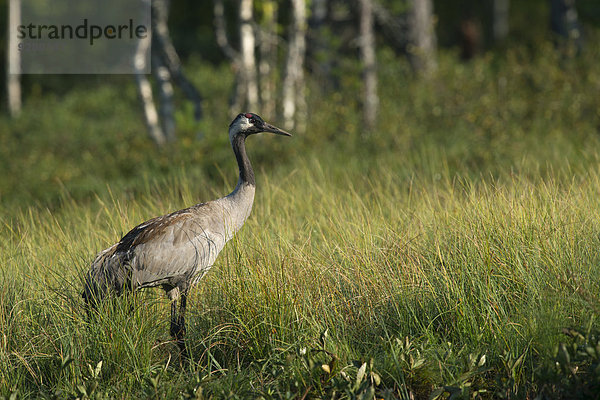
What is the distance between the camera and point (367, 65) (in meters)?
10.7

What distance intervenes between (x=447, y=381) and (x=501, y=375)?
30cm

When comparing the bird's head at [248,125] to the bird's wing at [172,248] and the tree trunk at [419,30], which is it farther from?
the tree trunk at [419,30]

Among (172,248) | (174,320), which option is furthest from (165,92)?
→ (174,320)

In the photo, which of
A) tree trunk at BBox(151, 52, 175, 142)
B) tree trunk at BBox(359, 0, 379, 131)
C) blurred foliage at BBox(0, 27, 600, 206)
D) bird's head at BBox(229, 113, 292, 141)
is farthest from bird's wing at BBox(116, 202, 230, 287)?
tree trunk at BBox(151, 52, 175, 142)

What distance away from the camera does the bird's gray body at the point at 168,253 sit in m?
4.46

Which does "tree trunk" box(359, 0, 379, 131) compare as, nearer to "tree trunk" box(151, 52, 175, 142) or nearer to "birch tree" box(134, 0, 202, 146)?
"birch tree" box(134, 0, 202, 146)

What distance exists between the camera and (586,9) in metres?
28.5

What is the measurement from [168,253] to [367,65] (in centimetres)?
689

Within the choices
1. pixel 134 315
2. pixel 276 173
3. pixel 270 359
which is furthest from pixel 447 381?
pixel 276 173

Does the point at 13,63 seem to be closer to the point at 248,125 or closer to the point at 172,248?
the point at 248,125

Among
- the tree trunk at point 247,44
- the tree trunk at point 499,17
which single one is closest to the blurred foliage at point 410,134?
the tree trunk at point 247,44

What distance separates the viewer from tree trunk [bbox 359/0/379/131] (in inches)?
414

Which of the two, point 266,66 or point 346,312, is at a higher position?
point 266,66

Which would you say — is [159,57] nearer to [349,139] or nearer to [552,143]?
[349,139]
